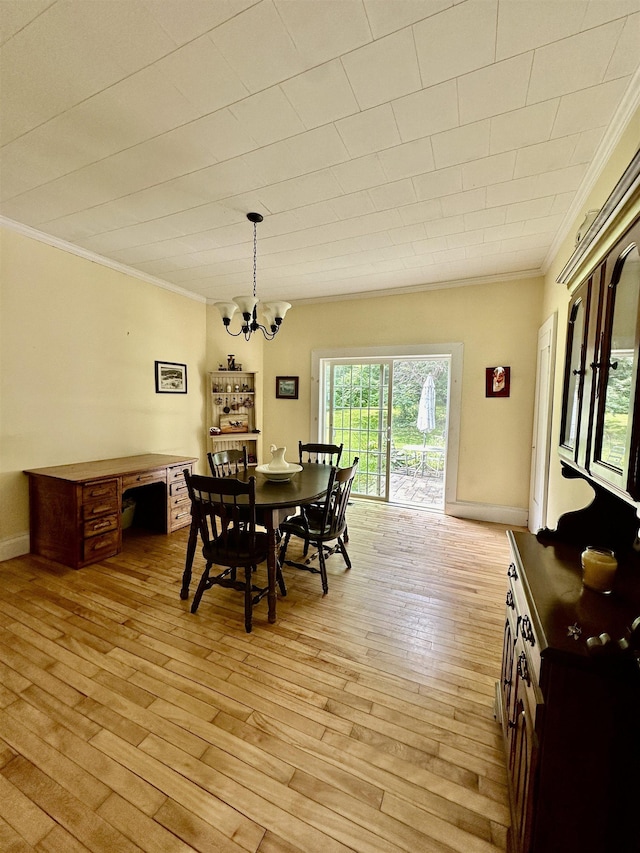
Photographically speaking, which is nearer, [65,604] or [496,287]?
[65,604]

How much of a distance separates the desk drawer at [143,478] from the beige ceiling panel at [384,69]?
3.25 metres

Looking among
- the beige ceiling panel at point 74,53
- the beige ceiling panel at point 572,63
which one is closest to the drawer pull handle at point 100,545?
the beige ceiling panel at point 74,53

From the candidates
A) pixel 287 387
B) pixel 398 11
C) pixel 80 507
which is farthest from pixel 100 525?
pixel 398 11

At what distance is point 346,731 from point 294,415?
404 cm

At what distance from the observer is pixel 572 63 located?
1459mm

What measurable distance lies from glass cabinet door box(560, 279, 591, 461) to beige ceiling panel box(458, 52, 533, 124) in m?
0.95

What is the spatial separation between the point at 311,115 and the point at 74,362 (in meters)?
3.03

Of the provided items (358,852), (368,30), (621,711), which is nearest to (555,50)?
(368,30)

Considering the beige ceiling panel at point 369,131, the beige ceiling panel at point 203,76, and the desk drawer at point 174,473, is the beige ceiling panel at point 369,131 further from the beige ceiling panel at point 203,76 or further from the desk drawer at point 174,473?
the desk drawer at point 174,473

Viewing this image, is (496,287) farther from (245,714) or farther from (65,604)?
(65,604)

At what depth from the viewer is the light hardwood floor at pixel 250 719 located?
48.1 inches

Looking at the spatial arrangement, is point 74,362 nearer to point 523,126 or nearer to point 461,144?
point 461,144

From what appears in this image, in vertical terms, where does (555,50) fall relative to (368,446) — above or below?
above

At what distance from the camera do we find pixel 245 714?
1.65 metres
